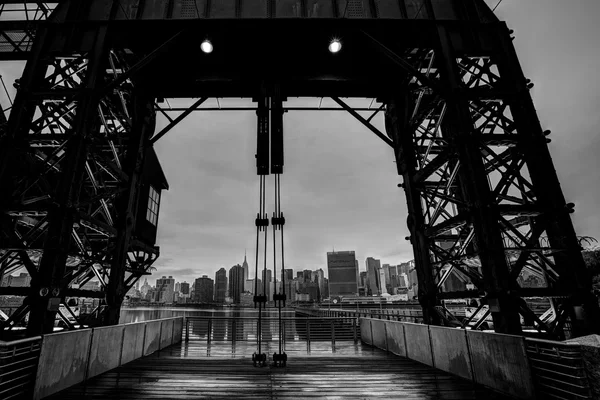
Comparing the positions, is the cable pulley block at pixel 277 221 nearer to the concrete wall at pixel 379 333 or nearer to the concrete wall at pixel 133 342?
the concrete wall at pixel 133 342

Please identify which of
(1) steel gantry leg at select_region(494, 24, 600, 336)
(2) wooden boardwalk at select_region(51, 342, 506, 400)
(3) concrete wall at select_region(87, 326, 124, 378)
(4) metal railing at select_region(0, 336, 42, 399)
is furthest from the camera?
(3) concrete wall at select_region(87, 326, 124, 378)

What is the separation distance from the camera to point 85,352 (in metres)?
7.28

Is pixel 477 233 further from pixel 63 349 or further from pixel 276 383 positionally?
pixel 63 349

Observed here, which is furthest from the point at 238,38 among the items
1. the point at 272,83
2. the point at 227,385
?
the point at 227,385

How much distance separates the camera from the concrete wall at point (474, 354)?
5758mm

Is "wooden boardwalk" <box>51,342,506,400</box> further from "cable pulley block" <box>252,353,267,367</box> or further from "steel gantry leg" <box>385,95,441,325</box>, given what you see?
"steel gantry leg" <box>385,95,441,325</box>

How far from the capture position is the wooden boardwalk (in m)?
6.25

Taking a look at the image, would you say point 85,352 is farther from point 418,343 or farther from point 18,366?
point 418,343

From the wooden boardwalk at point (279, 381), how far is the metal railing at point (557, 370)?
99 cm

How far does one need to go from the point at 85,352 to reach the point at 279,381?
4841mm

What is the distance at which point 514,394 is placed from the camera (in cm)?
580

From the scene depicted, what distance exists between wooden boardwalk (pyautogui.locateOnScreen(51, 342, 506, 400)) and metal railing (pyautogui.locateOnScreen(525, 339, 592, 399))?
99cm

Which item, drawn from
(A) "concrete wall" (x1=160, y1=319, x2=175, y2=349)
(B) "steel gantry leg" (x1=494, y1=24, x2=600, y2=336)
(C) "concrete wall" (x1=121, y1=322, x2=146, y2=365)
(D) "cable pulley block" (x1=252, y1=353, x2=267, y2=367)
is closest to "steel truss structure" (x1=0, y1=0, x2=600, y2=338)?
(B) "steel gantry leg" (x1=494, y1=24, x2=600, y2=336)

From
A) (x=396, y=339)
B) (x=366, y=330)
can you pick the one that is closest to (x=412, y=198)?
(x=396, y=339)
